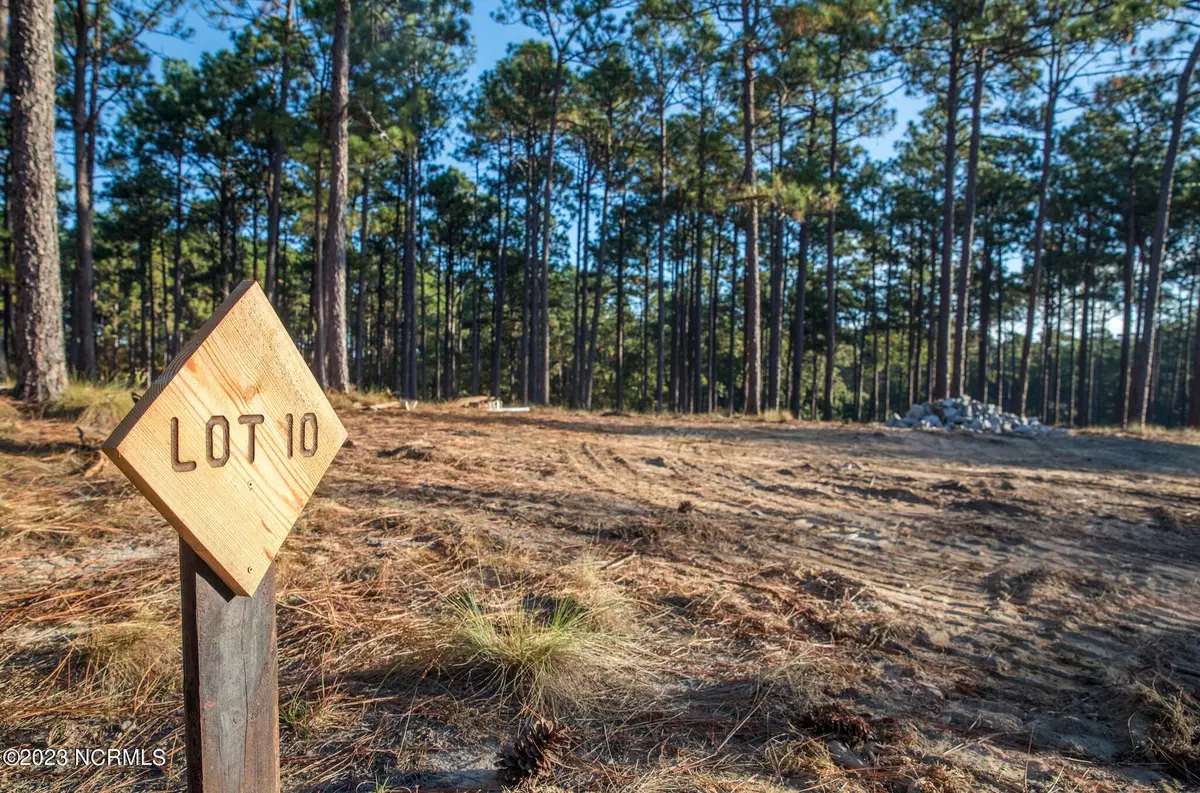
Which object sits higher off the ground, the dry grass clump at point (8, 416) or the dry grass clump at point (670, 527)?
the dry grass clump at point (8, 416)

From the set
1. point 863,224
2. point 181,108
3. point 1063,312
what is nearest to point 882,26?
point 863,224

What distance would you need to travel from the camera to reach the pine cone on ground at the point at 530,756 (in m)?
1.59

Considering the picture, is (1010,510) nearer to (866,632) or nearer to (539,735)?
(866,632)

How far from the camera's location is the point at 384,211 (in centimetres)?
2861

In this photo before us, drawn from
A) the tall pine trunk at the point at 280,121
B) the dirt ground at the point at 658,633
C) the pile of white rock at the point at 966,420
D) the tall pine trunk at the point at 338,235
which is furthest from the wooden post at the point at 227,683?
the tall pine trunk at the point at 280,121

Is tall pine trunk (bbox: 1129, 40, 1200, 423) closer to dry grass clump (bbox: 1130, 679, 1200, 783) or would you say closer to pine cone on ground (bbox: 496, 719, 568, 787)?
dry grass clump (bbox: 1130, 679, 1200, 783)

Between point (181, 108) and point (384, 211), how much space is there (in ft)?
31.7

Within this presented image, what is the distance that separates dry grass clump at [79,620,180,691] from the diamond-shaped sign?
132 centimetres

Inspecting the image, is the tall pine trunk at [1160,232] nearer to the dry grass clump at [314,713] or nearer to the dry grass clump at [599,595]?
the dry grass clump at [599,595]

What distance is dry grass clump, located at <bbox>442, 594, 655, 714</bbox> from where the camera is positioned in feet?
6.66

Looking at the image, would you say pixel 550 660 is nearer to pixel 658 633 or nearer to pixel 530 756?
pixel 530 756

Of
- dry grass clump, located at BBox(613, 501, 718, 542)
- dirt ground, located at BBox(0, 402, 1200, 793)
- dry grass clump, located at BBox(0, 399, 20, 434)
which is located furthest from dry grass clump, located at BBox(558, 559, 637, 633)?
dry grass clump, located at BBox(0, 399, 20, 434)

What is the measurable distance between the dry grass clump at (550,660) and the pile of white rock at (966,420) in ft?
37.0

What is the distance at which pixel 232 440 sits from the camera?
104cm
